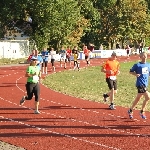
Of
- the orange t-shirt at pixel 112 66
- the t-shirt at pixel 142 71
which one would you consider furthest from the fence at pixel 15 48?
the t-shirt at pixel 142 71

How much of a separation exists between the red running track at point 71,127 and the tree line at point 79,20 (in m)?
36.6

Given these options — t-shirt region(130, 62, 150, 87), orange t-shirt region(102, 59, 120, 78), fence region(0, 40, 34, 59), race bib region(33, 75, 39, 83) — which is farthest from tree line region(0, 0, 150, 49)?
t-shirt region(130, 62, 150, 87)

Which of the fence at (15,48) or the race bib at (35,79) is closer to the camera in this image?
the race bib at (35,79)

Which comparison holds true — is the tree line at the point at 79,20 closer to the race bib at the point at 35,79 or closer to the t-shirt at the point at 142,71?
the race bib at the point at 35,79

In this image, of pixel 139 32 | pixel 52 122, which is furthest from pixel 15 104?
pixel 139 32

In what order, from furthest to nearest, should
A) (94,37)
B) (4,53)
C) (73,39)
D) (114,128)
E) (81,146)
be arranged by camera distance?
(94,37)
(73,39)
(4,53)
(114,128)
(81,146)

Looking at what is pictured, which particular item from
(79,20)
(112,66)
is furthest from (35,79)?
(79,20)

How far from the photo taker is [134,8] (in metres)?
74.0

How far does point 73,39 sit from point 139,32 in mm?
20619

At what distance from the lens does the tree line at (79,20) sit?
52438mm

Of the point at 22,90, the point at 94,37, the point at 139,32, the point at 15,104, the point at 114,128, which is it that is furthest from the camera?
the point at 139,32

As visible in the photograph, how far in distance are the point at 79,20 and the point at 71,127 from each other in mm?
49564

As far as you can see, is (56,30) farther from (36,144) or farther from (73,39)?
(36,144)

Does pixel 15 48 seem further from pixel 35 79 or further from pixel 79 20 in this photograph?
pixel 35 79
